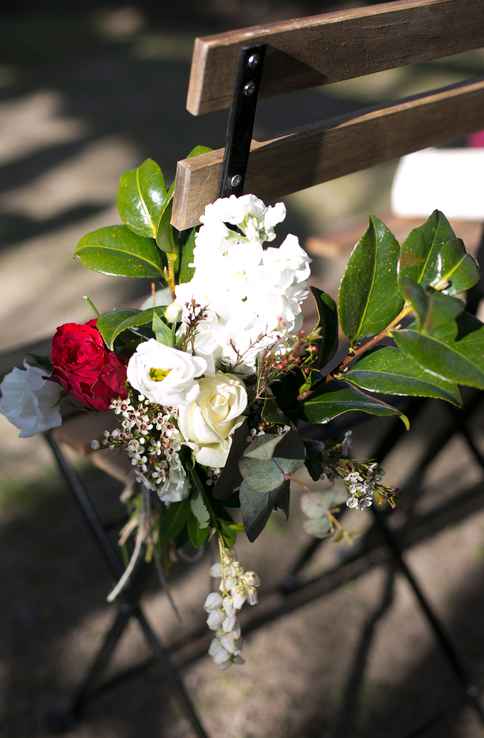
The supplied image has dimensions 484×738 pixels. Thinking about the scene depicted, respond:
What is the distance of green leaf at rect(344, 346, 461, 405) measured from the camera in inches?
43.6

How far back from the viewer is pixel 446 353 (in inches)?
41.4

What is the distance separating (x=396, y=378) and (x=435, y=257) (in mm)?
159

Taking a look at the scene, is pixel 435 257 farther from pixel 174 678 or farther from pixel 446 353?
pixel 174 678

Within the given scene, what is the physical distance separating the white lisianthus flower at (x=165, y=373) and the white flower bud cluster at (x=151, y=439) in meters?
0.08

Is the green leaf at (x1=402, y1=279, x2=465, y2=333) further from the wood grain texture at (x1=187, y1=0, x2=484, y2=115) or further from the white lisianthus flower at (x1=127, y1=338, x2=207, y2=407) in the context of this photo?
the wood grain texture at (x1=187, y1=0, x2=484, y2=115)

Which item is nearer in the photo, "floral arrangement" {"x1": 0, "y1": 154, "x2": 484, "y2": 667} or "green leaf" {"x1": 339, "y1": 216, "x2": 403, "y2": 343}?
"floral arrangement" {"x1": 0, "y1": 154, "x2": 484, "y2": 667}

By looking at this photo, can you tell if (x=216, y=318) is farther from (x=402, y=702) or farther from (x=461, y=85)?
(x=402, y=702)

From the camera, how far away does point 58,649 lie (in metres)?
2.22

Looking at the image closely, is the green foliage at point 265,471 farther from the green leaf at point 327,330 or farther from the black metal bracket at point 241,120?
the black metal bracket at point 241,120

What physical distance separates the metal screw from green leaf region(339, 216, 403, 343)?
0.80 ft

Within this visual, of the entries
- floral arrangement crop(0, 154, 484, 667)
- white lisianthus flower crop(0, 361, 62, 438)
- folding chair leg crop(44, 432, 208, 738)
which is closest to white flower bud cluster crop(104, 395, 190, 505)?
floral arrangement crop(0, 154, 484, 667)

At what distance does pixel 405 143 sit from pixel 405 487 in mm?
1335

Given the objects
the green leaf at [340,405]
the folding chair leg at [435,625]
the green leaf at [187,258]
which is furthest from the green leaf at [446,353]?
the folding chair leg at [435,625]

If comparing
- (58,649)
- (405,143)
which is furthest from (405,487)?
(405,143)
